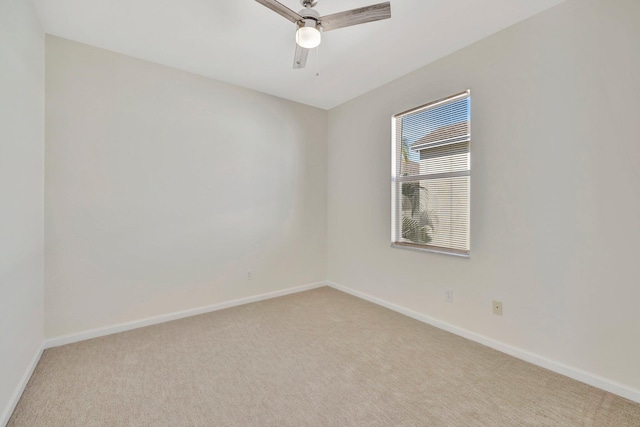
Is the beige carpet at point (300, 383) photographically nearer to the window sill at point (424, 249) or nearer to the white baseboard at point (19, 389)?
the white baseboard at point (19, 389)

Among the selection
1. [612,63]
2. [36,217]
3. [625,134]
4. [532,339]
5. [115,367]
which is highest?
[612,63]

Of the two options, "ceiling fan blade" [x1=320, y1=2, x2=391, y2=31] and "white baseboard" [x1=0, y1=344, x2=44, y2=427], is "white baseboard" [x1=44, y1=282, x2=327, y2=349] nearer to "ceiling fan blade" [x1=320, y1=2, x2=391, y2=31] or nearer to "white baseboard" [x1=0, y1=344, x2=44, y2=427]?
"white baseboard" [x1=0, y1=344, x2=44, y2=427]

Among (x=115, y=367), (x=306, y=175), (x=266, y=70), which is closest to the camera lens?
(x=115, y=367)

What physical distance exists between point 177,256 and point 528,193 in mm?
3327

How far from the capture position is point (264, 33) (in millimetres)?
2340

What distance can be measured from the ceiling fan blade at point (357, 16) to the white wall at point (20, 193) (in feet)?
6.09

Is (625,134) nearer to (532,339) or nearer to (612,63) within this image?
(612,63)

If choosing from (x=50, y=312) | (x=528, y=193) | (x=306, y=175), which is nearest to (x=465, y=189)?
(x=528, y=193)

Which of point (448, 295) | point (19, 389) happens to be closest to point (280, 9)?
point (448, 295)

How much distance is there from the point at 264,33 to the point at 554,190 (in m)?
2.59

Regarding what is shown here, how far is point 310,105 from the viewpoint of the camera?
4.04 meters

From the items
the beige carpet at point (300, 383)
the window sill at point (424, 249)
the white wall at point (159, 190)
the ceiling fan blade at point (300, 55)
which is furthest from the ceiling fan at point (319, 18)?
the beige carpet at point (300, 383)

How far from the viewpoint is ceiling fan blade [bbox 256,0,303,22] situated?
1.59m

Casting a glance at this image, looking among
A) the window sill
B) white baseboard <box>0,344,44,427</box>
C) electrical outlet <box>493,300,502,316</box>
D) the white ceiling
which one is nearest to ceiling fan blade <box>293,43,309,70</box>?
the white ceiling
